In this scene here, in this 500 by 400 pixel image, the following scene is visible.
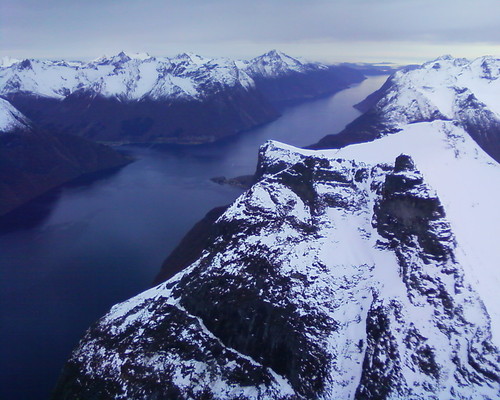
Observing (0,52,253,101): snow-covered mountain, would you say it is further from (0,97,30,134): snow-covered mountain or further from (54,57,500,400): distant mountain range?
(54,57,500,400): distant mountain range

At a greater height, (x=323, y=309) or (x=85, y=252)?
(x=323, y=309)

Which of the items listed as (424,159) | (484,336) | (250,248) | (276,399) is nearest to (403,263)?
(484,336)

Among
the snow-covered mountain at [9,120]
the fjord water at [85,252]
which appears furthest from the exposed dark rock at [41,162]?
the fjord water at [85,252]

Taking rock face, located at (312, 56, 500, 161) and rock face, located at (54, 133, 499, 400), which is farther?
rock face, located at (312, 56, 500, 161)

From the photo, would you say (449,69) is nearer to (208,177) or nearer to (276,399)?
(208,177)

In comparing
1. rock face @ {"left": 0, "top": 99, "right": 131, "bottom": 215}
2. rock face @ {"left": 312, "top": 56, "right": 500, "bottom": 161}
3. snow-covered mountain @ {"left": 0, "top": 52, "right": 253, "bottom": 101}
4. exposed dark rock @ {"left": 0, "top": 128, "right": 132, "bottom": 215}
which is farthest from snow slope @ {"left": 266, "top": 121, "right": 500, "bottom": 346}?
snow-covered mountain @ {"left": 0, "top": 52, "right": 253, "bottom": 101}

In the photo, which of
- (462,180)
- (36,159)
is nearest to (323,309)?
(462,180)

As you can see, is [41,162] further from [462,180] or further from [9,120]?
[462,180]

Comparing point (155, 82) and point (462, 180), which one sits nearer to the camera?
point (462, 180)
